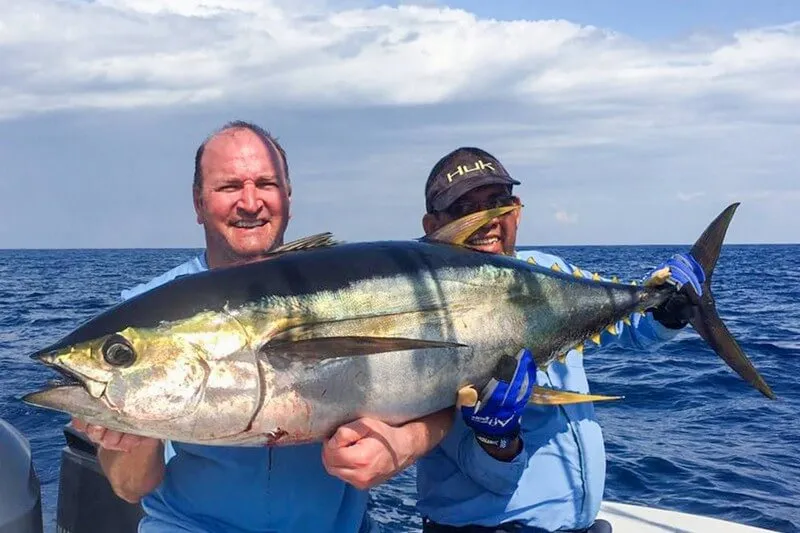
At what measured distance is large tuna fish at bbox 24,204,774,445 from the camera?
216 cm

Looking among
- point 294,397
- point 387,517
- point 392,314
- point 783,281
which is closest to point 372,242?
point 392,314

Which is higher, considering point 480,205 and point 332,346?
point 480,205

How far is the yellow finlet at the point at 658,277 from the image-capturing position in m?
3.37

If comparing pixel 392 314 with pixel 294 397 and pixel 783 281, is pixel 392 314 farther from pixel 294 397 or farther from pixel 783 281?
pixel 783 281

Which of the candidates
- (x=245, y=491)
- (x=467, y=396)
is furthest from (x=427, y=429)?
(x=245, y=491)

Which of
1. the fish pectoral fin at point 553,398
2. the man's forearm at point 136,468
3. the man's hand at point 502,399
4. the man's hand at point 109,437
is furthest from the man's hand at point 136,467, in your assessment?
the fish pectoral fin at point 553,398

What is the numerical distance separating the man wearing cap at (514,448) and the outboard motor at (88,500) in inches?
61.9

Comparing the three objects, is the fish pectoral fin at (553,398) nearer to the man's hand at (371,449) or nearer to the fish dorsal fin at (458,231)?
the man's hand at (371,449)

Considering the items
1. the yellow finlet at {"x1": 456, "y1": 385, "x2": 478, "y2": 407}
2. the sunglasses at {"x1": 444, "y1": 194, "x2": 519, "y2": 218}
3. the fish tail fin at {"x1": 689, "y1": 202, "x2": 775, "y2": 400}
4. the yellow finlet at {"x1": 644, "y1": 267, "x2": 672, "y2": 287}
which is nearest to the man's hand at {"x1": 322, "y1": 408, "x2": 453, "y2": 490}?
the yellow finlet at {"x1": 456, "y1": 385, "x2": 478, "y2": 407}

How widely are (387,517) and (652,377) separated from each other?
748 cm

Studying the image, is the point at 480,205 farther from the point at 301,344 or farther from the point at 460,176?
the point at 301,344

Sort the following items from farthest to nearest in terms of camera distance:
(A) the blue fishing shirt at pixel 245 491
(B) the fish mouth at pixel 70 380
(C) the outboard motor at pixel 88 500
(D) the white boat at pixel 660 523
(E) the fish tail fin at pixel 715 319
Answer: (D) the white boat at pixel 660 523 → (C) the outboard motor at pixel 88 500 → (E) the fish tail fin at pixel 715 319 → (A) the blue fishing shirt at pixel 245 491 → (B) the fish mouth at pixel 70 380

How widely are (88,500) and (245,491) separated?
155 cm

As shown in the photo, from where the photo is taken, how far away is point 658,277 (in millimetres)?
3400
